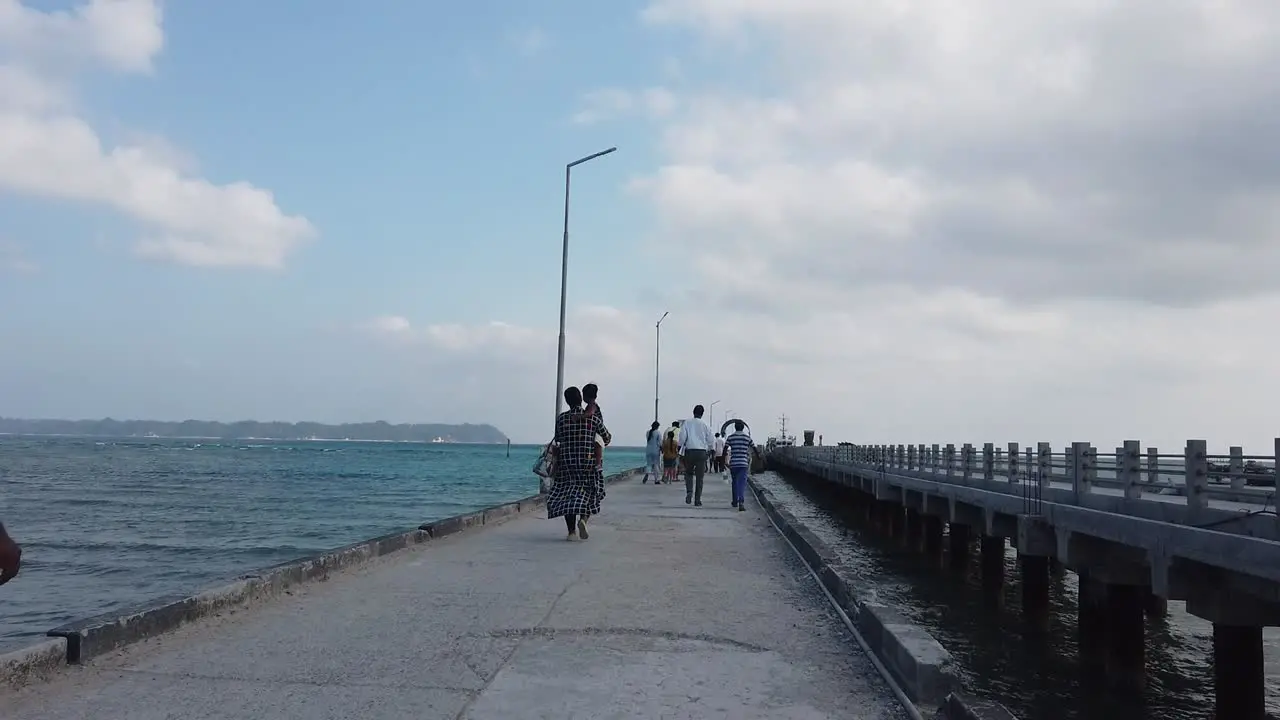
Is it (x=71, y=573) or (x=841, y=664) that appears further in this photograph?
(x=71, y=573)

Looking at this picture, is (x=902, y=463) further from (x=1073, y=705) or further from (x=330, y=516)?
(x=330, y=516)

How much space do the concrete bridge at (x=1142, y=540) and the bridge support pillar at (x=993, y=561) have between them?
18 mm

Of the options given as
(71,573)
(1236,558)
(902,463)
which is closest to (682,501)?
(902,463)

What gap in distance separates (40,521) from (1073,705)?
1133 inches

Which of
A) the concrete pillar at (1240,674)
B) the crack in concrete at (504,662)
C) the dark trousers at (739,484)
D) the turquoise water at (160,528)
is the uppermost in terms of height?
the dark trousers at (739,484)

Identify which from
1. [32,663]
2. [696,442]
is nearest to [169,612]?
[32,663]

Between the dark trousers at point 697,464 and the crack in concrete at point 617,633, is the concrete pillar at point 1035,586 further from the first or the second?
the crack in concrete at point 617,633

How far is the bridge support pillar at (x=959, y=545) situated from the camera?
1530cm

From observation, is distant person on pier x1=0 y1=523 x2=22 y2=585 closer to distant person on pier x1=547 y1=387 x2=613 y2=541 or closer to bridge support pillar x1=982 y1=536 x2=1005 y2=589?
distant person on pier x1=547 y1=387 x2=613 y2=541

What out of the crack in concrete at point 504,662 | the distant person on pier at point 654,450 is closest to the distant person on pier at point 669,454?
the distant person on pier at point 654,450

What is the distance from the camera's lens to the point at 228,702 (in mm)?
4340

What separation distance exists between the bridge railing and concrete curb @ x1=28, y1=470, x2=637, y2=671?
685 centimetres

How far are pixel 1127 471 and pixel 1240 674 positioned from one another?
2509 millimetres

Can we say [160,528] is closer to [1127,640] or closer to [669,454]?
[669,454]
